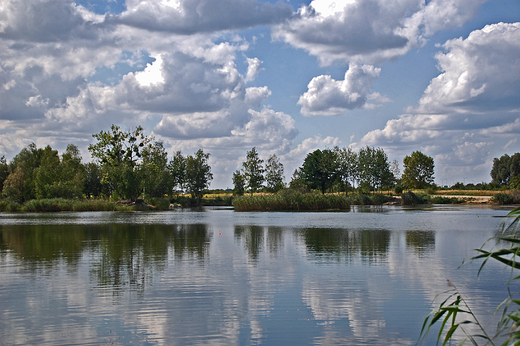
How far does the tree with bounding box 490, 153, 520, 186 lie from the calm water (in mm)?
133316

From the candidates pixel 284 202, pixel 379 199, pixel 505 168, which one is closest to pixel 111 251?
pixel 284 202

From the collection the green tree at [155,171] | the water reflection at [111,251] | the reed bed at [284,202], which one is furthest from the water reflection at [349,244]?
the green tree at [155,171]

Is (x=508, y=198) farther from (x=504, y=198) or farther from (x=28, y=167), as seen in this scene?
(x=28, y=167)

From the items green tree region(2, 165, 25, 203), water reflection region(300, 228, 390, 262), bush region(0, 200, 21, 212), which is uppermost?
green tree region(2, 165, 25, 203)

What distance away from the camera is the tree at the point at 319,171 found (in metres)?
106

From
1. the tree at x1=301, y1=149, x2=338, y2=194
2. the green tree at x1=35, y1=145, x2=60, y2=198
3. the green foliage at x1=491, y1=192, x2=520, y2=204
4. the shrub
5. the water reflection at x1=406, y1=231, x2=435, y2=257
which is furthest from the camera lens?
the tree at x1=301, y1=149, x2=338, y2=194

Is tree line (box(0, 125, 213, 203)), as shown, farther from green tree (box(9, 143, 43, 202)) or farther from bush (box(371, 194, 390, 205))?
bush (box(371, 194, 390, 205))

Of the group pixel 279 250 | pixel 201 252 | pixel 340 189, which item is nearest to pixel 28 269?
pixel 201 252

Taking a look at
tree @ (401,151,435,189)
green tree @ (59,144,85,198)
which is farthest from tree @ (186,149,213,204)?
tree @ (401,151,435,189)

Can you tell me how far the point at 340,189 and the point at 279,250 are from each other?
285 feet

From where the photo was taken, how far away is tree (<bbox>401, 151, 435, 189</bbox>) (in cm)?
12381

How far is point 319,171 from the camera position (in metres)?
110

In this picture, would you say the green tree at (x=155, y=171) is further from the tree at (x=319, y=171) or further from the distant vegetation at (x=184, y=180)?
the tree at (x=319, y=171)

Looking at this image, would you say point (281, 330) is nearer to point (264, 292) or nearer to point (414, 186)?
point (264, 292)
